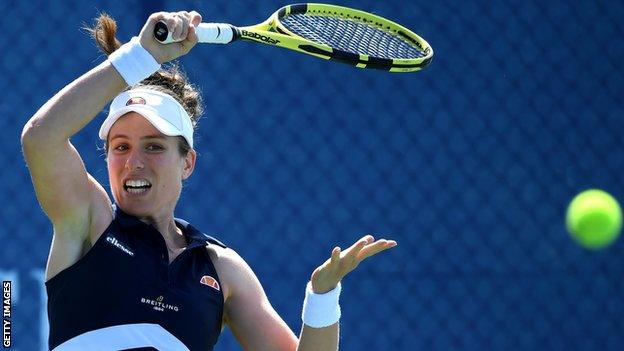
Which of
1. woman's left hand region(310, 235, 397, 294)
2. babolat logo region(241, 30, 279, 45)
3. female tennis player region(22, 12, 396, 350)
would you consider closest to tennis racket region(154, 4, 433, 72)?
babolat logo region(241, 30, 279, 45)

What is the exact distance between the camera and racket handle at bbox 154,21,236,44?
2166 millimetres

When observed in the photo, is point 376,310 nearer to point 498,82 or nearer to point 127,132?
point 498,82

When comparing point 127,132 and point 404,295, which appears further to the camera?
point 404,295

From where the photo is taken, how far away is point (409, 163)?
4191 millimetres

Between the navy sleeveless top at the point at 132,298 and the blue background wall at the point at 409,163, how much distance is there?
1.50 m

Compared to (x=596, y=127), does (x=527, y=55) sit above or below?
above

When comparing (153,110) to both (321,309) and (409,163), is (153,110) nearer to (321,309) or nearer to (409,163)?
(321,309)

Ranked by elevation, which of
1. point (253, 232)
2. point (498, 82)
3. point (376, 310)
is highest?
point (498, 82)

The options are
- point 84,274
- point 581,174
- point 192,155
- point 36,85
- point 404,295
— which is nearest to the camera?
point 84,274

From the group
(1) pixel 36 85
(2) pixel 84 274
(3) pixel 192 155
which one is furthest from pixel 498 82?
(2) pixel 84 274

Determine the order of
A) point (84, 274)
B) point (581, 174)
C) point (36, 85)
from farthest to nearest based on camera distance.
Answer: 1. point (581, 174)
2. point (36, 85)
3. point (84, 274)

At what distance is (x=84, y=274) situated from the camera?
2184mm

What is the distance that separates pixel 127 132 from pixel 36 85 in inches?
64.6

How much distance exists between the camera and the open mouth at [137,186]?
2312mm
